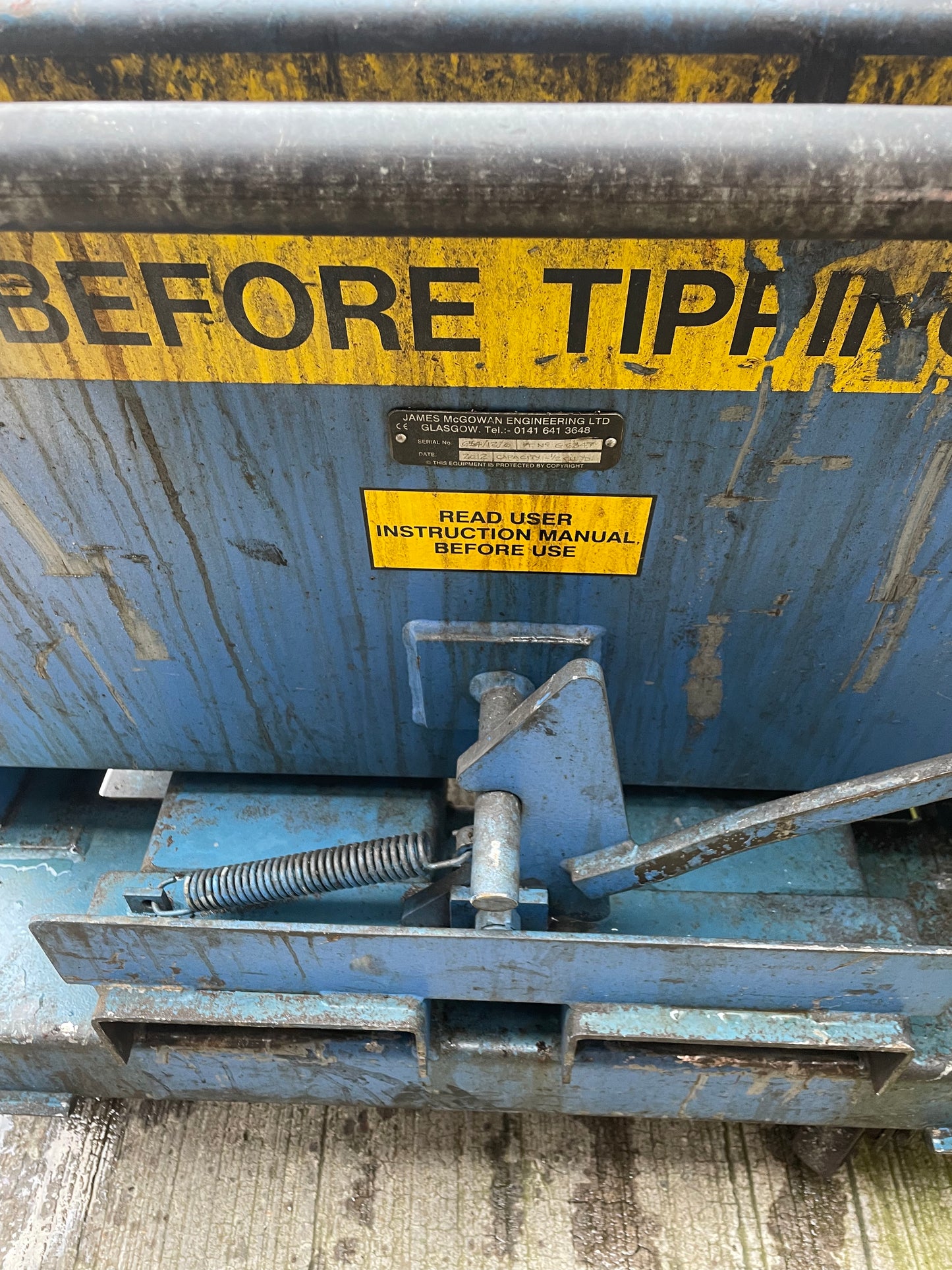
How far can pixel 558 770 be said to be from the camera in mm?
1083

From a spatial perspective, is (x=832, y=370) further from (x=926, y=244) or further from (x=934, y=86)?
(x=934, y=86)

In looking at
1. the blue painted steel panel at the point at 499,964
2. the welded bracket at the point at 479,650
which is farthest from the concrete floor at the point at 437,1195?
the welded bracket at the point at 479,650

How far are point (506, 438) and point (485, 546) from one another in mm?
164

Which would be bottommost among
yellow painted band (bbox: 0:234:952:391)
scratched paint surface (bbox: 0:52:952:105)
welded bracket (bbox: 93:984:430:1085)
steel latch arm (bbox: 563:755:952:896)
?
welded bracket (bbox: 93:984:430:1085)

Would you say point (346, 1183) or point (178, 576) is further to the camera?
point (346, 1183)

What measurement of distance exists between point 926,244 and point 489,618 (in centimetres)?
66

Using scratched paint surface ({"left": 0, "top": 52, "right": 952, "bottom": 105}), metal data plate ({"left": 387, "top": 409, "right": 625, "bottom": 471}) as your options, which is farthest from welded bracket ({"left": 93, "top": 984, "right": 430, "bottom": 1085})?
scratched paint surface ({"left": 0, "top": 52, "right": 952, "bottom": 105})

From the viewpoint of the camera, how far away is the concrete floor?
1426mm

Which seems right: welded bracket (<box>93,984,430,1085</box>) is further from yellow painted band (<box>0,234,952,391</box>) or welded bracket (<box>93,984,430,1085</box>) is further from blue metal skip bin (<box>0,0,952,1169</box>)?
yellow painted band (<box>0,234,952,391</box>)

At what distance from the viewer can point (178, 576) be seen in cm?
113

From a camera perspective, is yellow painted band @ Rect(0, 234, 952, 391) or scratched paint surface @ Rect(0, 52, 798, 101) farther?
scratched paint surface @ Rect(0, 52, 798, 101)

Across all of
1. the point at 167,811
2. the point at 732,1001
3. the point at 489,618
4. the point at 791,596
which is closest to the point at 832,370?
the point at 791,596

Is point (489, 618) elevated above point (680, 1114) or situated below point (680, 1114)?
above

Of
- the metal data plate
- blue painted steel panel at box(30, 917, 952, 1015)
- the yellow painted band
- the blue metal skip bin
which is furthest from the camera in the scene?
blue painted steel panel at box(30, 917, 952, 1015)
